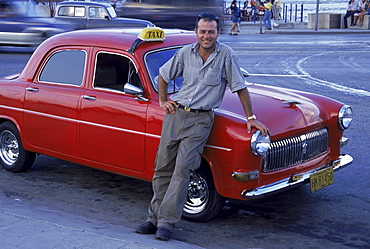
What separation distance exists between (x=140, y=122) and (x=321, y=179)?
5.67 feet

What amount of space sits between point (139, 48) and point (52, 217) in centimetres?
182

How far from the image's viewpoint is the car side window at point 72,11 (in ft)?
76.9

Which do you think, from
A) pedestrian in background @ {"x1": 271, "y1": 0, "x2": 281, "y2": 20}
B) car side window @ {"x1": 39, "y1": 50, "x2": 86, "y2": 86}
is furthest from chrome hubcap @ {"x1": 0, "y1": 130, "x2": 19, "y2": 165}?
pedestrian in background @ {"x1": 271, "y1": 0, "x2": 281, "y2": 20}

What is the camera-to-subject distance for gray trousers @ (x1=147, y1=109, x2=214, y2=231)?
5.14 metres

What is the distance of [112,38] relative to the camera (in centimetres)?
645

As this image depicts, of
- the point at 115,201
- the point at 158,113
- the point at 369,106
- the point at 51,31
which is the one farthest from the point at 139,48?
the point at 51,31

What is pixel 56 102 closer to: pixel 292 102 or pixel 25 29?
pixel 292 102

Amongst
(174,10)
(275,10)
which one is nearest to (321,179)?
(174,10)

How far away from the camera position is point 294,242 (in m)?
5.26

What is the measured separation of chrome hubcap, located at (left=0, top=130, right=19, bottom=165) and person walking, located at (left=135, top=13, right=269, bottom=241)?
2661mm

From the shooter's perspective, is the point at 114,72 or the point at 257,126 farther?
the point at 114,72

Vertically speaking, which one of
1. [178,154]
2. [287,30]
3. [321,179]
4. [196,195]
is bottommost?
[287,30]

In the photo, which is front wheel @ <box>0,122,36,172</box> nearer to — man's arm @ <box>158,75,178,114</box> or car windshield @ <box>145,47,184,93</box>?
car windshield @ <box>145,47,184,93</box>

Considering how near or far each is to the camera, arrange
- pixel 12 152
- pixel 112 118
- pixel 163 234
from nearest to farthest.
A: pixel 163 234
pixel 112 118
pixel 12 152
